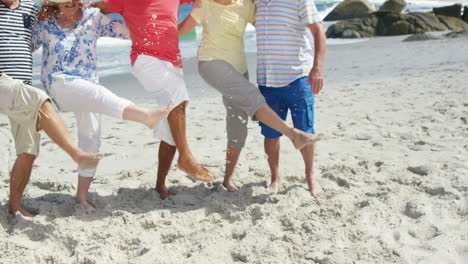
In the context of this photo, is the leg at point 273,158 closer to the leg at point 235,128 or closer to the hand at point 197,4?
the leg at point 235,128

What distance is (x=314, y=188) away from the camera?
3.89 m

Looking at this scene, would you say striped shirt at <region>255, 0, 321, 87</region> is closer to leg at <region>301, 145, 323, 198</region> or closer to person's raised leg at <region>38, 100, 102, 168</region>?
leg at <region>301, 145, 323, 198</region>

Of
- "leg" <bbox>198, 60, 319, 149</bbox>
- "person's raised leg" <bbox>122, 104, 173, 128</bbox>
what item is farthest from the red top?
"person's raised leg" <bbox>122, 104, 173, 128</bbox>

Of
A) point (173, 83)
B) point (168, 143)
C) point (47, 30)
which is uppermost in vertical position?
point (47, 30)

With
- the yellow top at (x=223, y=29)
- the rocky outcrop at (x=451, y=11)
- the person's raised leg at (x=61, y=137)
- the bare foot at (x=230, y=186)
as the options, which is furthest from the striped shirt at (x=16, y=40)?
the rocky outcrop at (x=451, y=11)

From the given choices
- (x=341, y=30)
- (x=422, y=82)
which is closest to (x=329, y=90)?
(x=422, y=82)

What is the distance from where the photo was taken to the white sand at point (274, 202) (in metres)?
3.04

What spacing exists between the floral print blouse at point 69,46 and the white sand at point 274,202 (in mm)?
966

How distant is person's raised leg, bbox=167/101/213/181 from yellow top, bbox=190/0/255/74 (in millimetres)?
413

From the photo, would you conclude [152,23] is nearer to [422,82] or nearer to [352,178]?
[352,178]

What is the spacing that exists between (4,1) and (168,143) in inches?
55.4

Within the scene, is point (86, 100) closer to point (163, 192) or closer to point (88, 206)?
point (88, 206)

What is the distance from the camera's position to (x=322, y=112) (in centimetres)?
659

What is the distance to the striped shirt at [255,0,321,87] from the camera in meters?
3.55
